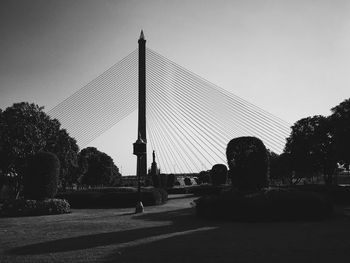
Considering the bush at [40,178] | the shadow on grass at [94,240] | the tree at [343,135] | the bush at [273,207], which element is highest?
the tree at [343,135]

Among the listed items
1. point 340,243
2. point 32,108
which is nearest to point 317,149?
point 32,108

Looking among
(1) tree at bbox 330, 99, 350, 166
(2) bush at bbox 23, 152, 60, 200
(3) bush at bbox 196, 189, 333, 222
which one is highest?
(1) tree at bbox 330, 99, 350, 166

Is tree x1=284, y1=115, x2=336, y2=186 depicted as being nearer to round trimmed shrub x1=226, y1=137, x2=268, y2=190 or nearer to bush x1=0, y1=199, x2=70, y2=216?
round trimmed shrub x1=226, y1=137, x2=268, y2=190

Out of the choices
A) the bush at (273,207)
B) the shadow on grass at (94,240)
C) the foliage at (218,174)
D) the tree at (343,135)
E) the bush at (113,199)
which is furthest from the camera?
the foliage at (218,174)

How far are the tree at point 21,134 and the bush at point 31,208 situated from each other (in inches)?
598

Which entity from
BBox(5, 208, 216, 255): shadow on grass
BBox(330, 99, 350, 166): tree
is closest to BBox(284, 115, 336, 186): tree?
BBox(330, 99, 350, 166): tree

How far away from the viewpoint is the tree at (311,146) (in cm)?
4859

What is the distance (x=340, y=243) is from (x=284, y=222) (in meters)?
4.38

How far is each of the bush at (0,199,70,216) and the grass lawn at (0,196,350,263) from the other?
6829 mm

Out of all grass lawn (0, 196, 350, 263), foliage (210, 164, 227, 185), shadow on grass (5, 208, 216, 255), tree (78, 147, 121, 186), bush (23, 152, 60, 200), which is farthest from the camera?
tree (78, 147, 121, 186)

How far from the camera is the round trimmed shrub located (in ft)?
51.9

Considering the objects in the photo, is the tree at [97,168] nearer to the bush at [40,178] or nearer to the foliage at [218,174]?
the foliage at [218,174]

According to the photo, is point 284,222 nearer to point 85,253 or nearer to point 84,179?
point 85,253

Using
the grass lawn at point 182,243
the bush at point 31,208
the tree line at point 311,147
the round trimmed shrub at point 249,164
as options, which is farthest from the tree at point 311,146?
the grass lawn at point 182,243
